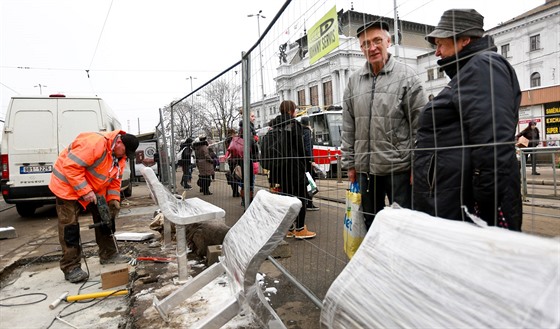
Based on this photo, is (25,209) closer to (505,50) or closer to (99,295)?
(99,295)

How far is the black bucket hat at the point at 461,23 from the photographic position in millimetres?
1476

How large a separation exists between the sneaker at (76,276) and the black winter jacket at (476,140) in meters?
3.35

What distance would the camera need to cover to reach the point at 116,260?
4.17 metres

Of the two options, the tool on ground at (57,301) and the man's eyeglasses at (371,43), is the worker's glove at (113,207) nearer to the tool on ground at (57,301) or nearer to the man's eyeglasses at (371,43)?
the tool on ground at (57,301)

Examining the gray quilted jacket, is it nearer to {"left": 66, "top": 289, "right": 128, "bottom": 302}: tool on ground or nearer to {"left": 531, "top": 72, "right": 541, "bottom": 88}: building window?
{"left": 531, "top": 72, "right": 541, "bottom": 88}: building window

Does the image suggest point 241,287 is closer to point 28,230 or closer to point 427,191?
point 427,191

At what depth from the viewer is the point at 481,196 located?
60.7 inches

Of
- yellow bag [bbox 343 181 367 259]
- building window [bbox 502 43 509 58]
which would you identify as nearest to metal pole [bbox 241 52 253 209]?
yellow bag [bbox 343 181 367 259]

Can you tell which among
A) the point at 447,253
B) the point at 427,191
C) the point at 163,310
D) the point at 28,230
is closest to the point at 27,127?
the point at 28,230

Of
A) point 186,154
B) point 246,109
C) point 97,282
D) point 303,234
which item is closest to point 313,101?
point 246,109

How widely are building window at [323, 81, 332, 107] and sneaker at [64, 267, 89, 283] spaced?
2.92 metres

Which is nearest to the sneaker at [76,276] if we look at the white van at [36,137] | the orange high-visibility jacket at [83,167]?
the orange high-visibility jacket at [83,167]

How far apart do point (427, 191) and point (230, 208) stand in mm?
4374

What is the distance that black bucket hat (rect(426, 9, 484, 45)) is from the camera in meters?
1.48
